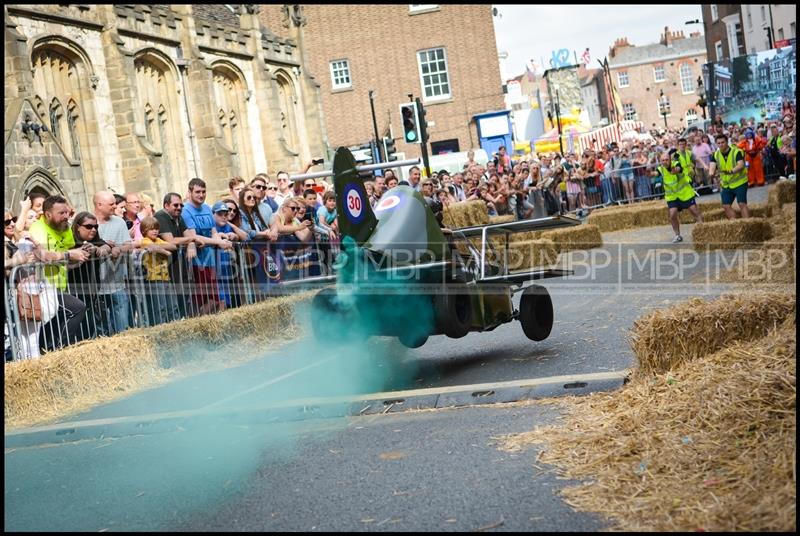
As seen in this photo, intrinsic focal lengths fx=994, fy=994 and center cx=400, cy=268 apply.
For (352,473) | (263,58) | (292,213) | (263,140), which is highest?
(263,58)

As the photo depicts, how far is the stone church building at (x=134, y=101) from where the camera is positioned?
25.3 meters

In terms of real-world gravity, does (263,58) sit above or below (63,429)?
above

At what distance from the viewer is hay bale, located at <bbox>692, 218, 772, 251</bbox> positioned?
17078mm

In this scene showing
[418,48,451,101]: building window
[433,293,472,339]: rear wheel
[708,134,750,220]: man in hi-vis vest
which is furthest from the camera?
[418,48,451,101]: building window

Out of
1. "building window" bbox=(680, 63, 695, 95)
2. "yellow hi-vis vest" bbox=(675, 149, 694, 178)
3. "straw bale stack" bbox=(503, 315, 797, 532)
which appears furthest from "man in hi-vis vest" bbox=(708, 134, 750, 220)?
"building window" bbox=(680, 63, 695, 95)

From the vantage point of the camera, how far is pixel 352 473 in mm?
5793

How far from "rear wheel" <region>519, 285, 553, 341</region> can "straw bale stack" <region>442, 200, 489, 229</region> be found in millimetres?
11607

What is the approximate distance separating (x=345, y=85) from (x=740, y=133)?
103ft

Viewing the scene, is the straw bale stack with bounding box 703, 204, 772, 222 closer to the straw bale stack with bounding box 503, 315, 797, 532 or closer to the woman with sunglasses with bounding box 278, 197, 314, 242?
the woman with sunglasses with bounding box 278, 197, 314, 242

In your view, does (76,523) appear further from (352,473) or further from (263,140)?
(263,140)

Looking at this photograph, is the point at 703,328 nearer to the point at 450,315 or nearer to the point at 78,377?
the point at 450,315

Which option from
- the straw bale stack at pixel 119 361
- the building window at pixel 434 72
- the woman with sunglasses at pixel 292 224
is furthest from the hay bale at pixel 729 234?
the building window at pixel 434 72

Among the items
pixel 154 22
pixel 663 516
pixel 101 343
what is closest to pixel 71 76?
pixel 154 22

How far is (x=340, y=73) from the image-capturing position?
59156 millimetres
